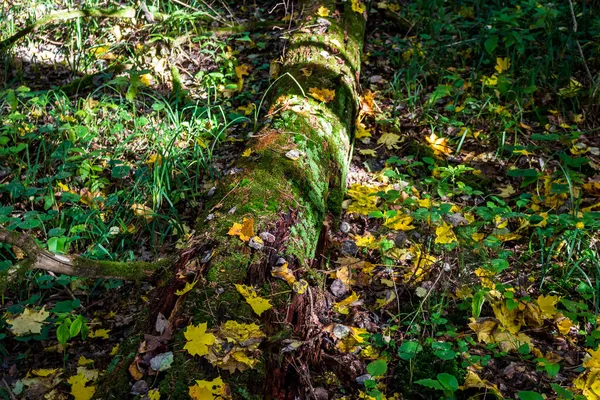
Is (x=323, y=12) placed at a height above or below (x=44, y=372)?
above

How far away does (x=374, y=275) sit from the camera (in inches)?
112

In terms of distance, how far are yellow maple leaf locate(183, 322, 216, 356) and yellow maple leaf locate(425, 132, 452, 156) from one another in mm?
2400

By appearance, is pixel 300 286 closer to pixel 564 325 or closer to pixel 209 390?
pixel 209 390

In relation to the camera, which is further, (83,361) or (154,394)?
(83,361)

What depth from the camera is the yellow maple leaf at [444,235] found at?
2.71 metres

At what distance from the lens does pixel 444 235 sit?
2738 mm

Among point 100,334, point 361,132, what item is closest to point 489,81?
point 361,132

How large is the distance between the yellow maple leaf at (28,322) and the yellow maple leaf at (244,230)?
1059 millimetres

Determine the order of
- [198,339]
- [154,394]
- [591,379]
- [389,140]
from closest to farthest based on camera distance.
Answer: [154,394] < [198,339] < [591,379] < [389,140]

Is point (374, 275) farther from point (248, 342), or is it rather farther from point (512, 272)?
point (248, 342)

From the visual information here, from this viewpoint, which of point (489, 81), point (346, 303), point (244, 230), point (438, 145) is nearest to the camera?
point (244, 230)

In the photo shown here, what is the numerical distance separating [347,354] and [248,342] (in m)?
0.59

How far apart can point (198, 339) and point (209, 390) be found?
20 cm

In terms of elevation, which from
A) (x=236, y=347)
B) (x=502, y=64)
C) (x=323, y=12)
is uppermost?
(x=323, y=12)
